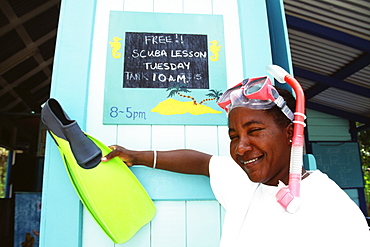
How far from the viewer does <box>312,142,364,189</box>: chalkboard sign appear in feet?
23.1

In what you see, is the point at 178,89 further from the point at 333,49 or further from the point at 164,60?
the point at 333,49

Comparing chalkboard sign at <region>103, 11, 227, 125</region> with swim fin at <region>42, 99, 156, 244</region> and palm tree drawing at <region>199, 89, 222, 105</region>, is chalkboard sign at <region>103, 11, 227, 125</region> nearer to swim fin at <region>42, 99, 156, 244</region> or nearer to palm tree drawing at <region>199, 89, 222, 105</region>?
palm tree drawing at <region>199, 89, 222, 105</region>

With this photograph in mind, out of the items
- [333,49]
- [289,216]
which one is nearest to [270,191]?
[289,216]

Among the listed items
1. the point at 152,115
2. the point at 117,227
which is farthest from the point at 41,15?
the point at 117,227

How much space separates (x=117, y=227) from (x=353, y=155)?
738 cm

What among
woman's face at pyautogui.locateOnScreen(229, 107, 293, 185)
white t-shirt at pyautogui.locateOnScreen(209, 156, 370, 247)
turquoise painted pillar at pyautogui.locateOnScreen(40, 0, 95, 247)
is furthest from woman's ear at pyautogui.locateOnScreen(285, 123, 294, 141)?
turquoise painted pillar at pyautogui.locateOnScreen(40, 0, 95, 247)

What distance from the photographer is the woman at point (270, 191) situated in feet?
2.70

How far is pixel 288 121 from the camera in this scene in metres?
0.98

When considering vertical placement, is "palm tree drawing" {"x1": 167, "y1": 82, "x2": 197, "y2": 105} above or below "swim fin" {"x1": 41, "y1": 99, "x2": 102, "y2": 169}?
above


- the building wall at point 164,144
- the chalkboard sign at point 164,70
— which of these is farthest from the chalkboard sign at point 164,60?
the building wall at point 164,144

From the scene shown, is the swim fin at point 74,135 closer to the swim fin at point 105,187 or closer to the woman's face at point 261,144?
the swim fin at point 105,187

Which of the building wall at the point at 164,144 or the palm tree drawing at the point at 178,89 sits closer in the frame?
the building wall at the point at 164,144

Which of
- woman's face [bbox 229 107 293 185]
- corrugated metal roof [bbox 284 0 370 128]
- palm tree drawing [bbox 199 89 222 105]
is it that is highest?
corrugated metal roof [bbox 284 0 370 128]

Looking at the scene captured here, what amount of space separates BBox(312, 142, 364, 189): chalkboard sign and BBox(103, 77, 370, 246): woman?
655 centimetres
